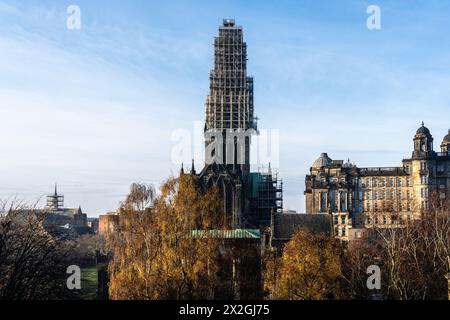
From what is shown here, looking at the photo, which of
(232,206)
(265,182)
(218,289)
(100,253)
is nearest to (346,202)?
(265,182)

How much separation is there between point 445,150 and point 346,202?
22913 mm

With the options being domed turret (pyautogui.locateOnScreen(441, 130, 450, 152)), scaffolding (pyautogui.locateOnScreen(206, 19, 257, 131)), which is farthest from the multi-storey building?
scaffolding (pyautogui.locateOnScreen(206, 19, 257, 131))

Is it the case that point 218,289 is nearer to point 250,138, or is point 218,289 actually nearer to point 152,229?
point 152,229

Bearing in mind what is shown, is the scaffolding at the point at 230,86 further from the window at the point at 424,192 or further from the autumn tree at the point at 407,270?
the autumn tree at the point at 407,270

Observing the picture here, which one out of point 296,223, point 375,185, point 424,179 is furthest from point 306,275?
point 375,185

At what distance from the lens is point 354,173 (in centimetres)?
11619

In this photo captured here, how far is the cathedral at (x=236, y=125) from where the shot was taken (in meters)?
104

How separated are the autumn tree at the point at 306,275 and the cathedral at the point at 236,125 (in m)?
50.9

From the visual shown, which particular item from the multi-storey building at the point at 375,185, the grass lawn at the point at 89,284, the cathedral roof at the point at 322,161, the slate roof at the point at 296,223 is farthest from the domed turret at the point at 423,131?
the grass lawn at the point at 89,284

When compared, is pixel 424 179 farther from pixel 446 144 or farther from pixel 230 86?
pixel 230 86

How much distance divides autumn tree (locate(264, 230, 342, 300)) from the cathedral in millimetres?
50883

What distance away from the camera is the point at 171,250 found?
139ft

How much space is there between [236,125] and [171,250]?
67.2m
